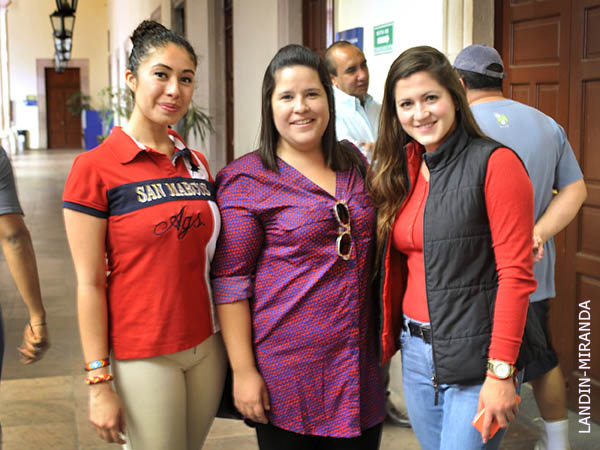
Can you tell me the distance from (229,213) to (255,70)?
240 inches

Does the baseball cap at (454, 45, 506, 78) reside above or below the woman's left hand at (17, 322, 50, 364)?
above

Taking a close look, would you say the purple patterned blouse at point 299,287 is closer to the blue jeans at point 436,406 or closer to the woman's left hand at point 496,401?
the blue jeans at point 436,406

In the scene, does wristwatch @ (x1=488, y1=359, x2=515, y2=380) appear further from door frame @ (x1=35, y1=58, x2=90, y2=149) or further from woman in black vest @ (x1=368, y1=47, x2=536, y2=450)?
door frame @ (x1=35, y1=58, x2=90, y2=149)

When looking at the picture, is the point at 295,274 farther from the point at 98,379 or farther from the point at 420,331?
the point at 98,379

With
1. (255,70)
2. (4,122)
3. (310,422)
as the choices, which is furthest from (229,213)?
(4,122)

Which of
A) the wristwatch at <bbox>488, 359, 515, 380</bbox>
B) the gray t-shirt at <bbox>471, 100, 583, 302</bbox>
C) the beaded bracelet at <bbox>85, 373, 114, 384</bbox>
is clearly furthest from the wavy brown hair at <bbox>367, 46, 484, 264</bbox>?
the gray t-shirt at <bbox>471, 100, 583, 302</bbox>

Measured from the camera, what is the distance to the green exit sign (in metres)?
4.49

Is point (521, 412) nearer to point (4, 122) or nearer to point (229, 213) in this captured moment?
point (229, 213)

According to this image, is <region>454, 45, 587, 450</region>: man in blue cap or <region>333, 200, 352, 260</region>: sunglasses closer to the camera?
<region>333, 200, 352, 260</region>: sunglasses

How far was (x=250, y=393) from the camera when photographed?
2109 millimetres

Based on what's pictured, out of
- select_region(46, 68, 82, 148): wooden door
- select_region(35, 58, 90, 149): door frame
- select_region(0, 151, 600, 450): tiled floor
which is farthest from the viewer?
select_region(46, 68, 82, 148): wooden door

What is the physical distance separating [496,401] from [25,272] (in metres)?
1.53

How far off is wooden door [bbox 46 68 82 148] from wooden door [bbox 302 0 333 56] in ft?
82.0

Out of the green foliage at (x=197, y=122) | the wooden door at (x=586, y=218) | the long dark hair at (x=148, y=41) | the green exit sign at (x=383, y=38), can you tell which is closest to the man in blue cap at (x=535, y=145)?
the wooden door at (x=586, y=218)
